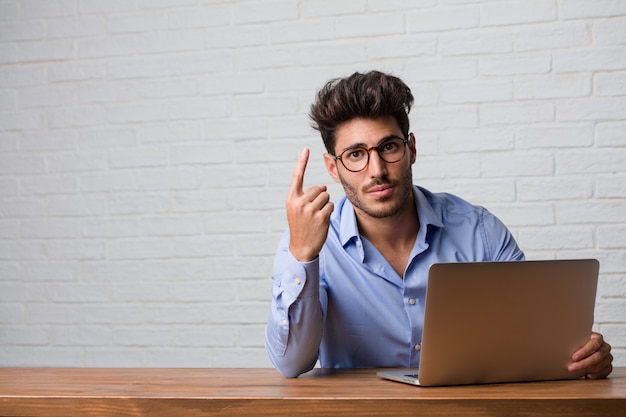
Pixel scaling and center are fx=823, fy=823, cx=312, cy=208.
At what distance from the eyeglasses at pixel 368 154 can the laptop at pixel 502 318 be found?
63 centimetres

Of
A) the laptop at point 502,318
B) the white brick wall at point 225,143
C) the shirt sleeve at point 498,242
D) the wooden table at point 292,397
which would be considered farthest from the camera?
the white brick wall at point 225,143

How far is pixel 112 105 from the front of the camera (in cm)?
330

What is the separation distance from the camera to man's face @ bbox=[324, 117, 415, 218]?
2.05 metres

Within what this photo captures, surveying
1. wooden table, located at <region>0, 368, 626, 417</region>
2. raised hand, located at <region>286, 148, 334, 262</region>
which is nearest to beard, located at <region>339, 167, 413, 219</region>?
raised hand, located at <region>286, 148, 334, 262</region>

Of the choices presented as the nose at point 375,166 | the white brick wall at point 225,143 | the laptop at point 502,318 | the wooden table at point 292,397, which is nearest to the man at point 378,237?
the nose at point 375,166

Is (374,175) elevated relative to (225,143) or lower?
lower

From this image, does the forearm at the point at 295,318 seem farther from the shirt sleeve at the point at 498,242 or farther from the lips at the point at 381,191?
the shirt sleeve at the point at 498,242

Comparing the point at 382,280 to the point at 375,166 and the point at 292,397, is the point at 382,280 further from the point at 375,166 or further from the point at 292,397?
the point at 292,397

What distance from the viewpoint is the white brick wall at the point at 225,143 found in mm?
2859

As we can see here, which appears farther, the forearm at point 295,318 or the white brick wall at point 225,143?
the white brick wall at point 225,143

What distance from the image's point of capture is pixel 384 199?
2.06m

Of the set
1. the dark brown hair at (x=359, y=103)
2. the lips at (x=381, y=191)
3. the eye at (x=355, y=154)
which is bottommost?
the lips at (x=381, y=191)

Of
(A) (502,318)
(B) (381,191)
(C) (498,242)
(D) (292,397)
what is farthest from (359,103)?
(D) (292,397)

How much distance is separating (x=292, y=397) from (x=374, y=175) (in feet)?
2.41
